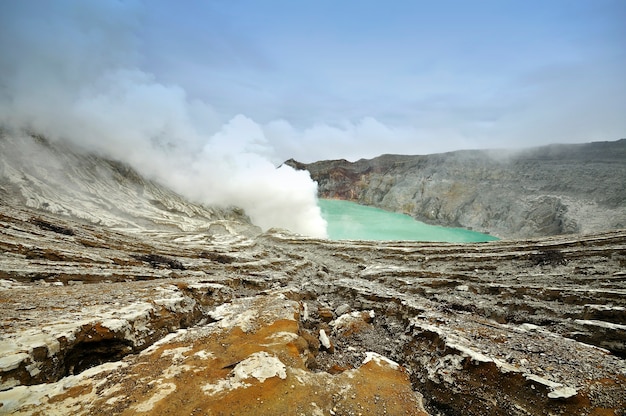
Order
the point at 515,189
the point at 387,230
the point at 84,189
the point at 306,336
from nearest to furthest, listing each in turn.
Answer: the point at 306,336 < the point at 84,189 < the point at 387,230 < the point at 515,189

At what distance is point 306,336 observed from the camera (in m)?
6.81

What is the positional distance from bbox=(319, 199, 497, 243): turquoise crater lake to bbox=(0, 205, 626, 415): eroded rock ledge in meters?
30.3

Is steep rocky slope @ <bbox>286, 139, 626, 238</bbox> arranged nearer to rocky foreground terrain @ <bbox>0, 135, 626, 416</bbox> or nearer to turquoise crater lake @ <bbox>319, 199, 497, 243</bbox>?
turquoise crater lake @ <bbox>319, 199, 497, 243</bbox>

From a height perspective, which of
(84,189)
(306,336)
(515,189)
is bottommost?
(306,336)

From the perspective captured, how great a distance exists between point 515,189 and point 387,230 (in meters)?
29.2

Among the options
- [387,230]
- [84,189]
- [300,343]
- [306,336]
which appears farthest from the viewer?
[387,230]

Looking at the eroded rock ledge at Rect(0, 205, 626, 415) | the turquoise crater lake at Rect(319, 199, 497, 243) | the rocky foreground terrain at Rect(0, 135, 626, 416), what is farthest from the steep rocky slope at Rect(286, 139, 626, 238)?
the eroded rock ledge at Rect(0, 205, 626, 415)

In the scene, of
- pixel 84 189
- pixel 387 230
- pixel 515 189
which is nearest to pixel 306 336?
pixel 84 189

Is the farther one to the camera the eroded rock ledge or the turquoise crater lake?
the turquoise crater lake

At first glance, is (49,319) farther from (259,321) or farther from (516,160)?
(516,160)

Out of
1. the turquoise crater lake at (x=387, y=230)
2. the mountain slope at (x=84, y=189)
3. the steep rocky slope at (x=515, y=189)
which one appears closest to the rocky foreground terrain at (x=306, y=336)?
the mountain slope at (x=84, y=189)

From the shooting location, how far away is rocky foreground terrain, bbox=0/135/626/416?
4.14m

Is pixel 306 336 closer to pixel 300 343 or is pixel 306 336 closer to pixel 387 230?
pixel 300 343

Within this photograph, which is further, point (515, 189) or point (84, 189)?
point (515, 189)
